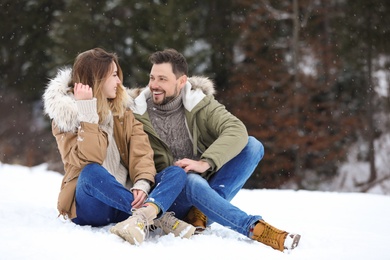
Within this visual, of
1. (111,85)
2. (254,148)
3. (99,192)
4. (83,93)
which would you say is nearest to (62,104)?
(83,93)

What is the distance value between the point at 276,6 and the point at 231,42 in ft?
4.68

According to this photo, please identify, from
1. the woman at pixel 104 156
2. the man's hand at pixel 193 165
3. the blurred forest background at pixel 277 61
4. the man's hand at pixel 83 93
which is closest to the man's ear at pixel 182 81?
the woman at pixel 104 156

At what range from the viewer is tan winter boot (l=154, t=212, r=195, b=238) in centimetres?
306

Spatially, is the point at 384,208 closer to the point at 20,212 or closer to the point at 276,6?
the point at 20,212

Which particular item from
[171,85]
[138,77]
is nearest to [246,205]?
[171,85]

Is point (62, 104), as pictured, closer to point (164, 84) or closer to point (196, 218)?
point (164, 84)

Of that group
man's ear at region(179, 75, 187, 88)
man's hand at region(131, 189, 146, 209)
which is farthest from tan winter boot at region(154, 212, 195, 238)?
man's ear at region(179, 75, 187, 88)

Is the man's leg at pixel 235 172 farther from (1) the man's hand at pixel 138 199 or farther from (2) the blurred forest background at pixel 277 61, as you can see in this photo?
(2) the blurred forest background at pixel 277 61

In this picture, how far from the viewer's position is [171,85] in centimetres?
377

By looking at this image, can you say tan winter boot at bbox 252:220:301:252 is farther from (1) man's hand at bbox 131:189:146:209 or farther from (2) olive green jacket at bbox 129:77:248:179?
(1) man's hand at bbox 131:189:146:209

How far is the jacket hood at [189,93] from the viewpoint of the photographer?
369cm

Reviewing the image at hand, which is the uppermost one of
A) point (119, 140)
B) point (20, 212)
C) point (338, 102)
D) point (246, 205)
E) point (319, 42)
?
point (319, 42)

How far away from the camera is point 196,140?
3.68 m

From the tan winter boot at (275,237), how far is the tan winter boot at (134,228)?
57cm
